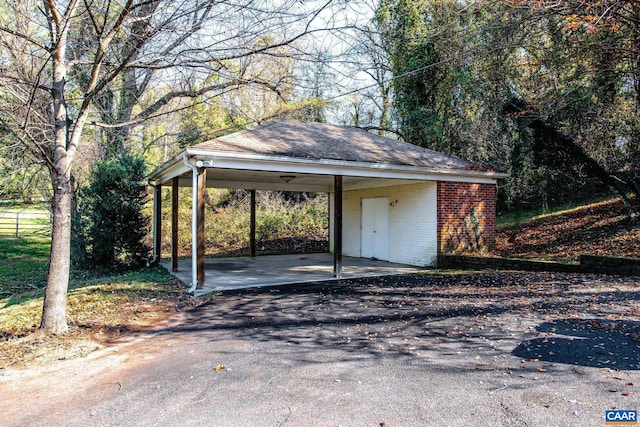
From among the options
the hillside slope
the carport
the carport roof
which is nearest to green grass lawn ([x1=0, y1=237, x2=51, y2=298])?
the carport

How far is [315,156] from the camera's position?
29.7ft

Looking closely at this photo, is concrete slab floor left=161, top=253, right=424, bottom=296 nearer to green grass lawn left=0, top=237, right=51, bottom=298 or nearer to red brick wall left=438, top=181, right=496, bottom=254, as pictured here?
red brick wall left=438, top=181, right=496, bottom=254

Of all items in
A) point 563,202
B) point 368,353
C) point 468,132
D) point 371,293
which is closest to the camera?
point 368,353

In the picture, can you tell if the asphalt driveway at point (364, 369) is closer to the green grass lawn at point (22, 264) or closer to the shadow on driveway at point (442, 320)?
the shadow on driveway at point (442, 320)

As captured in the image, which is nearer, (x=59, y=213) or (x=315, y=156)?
(x=59, y=213)

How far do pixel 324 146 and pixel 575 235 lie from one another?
906 centimetres

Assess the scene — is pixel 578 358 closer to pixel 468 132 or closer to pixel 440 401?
pixel 440 401

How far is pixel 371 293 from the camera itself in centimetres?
766

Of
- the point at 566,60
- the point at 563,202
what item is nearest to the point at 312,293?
the point at 566,60

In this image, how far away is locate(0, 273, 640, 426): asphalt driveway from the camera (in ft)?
10.3

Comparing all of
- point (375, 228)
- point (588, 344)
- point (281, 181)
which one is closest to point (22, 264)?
point (281, 181)

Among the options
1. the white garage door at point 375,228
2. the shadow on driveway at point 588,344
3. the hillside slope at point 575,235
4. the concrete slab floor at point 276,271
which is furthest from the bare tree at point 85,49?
the hillside slope at point 575,235

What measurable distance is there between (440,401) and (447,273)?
6802mm

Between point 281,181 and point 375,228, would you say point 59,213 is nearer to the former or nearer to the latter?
point 281,181
